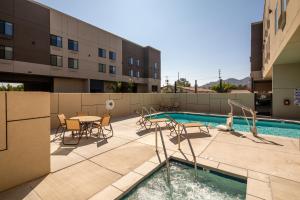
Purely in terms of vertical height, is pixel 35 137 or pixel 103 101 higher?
pixel 103 101

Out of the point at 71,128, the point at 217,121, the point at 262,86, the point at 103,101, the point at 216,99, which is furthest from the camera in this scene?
the point at 262,86

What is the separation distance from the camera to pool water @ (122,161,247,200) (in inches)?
116

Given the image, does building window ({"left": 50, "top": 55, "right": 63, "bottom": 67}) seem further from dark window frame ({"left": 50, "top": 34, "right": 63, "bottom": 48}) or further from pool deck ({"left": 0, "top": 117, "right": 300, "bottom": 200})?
pool deck ({"left": 0, "top": 117, "right": 300, "bottom": 200})

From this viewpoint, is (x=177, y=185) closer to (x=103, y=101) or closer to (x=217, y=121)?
(x=103, y=101)

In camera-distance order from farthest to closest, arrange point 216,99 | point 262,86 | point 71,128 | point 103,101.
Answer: point 262,86 → point 216,99 → point 103,101 → point 71,128

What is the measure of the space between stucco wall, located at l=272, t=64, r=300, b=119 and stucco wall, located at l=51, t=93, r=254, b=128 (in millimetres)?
1647

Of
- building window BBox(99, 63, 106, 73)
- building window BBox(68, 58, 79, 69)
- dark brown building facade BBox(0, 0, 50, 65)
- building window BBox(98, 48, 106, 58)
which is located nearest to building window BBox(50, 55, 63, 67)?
dark brown building facade BBox(0, 0, 50, 65)

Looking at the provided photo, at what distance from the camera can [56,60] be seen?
2453 centimetres

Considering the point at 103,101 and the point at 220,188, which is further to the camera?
the point at 103,101

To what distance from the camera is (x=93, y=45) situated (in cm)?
2948

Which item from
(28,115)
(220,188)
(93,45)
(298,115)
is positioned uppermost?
(93,45)

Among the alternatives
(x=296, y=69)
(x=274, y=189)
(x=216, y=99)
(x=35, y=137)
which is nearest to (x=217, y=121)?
(x=216, y=99)

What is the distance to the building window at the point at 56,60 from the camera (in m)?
24.1

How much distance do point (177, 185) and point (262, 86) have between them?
26.5 m
